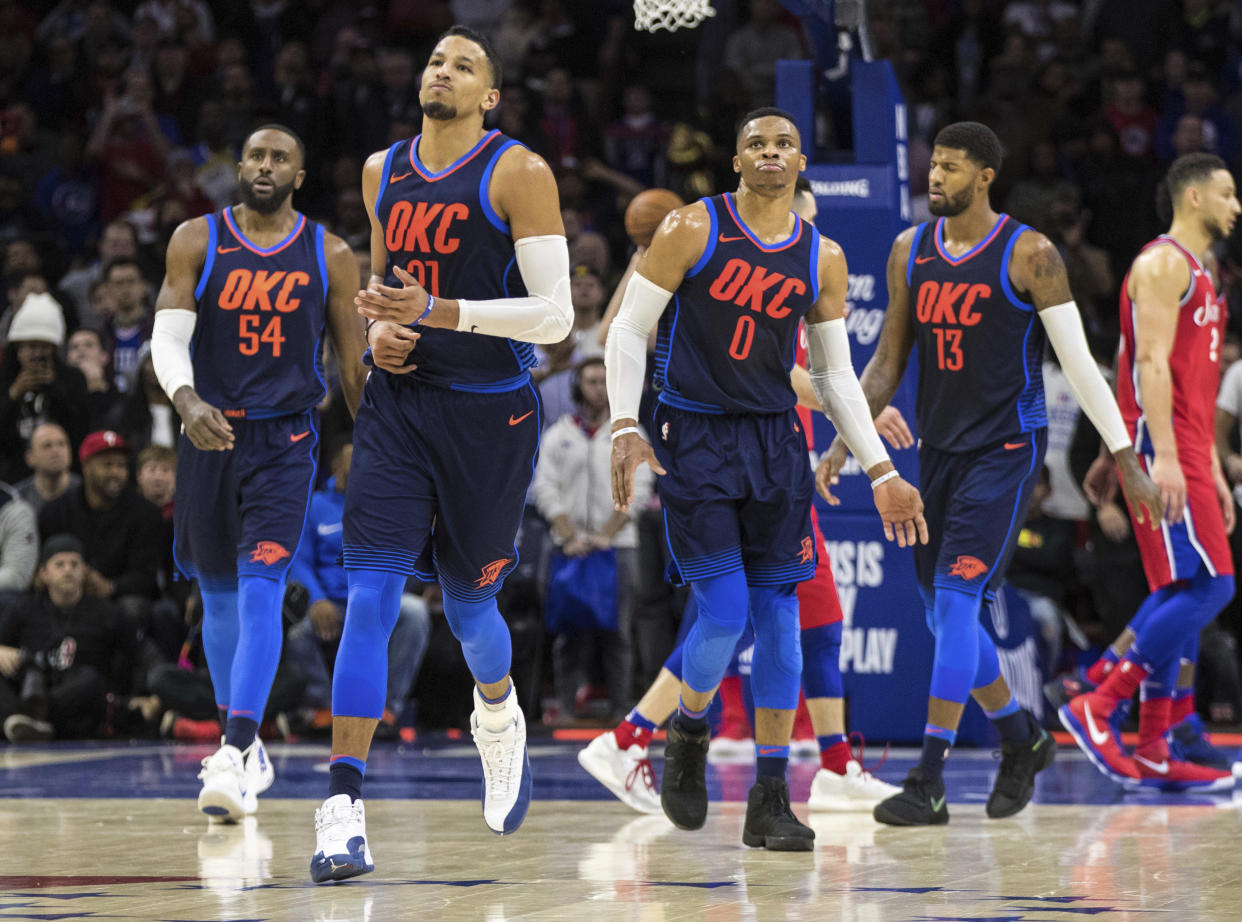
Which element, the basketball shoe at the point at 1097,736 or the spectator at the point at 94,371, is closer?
the basketball shoe at the point at 1097,736

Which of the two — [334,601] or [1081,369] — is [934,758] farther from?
[334,601]

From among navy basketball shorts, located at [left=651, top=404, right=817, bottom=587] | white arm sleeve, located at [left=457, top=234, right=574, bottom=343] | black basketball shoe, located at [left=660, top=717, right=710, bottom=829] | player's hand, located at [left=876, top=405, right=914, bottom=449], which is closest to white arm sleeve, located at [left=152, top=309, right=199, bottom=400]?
white arm sleeve, located at [left=457, top=234, right=574, bottom=343]

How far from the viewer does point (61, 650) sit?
33.1 feet

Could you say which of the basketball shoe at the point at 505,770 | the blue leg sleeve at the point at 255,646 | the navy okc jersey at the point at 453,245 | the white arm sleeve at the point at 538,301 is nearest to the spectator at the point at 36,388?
the blue leg sleeve at the point at 255,646

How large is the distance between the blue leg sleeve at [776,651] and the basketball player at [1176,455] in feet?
7.18

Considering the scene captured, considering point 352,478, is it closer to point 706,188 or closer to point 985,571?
point 985,571

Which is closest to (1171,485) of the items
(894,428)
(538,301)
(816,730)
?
(894,428)

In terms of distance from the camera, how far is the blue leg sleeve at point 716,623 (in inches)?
226

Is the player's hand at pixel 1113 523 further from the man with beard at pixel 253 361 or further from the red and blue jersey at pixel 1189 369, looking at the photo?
the man with beard at pixel 253 361

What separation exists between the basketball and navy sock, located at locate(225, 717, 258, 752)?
250 centimetres

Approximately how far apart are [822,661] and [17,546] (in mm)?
5643

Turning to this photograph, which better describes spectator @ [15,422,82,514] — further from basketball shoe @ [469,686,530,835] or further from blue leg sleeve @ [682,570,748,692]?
blue leg sleeve @ [682,570,748,692]

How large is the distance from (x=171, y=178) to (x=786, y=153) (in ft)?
30.8

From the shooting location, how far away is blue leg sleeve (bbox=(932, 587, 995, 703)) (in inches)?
250
